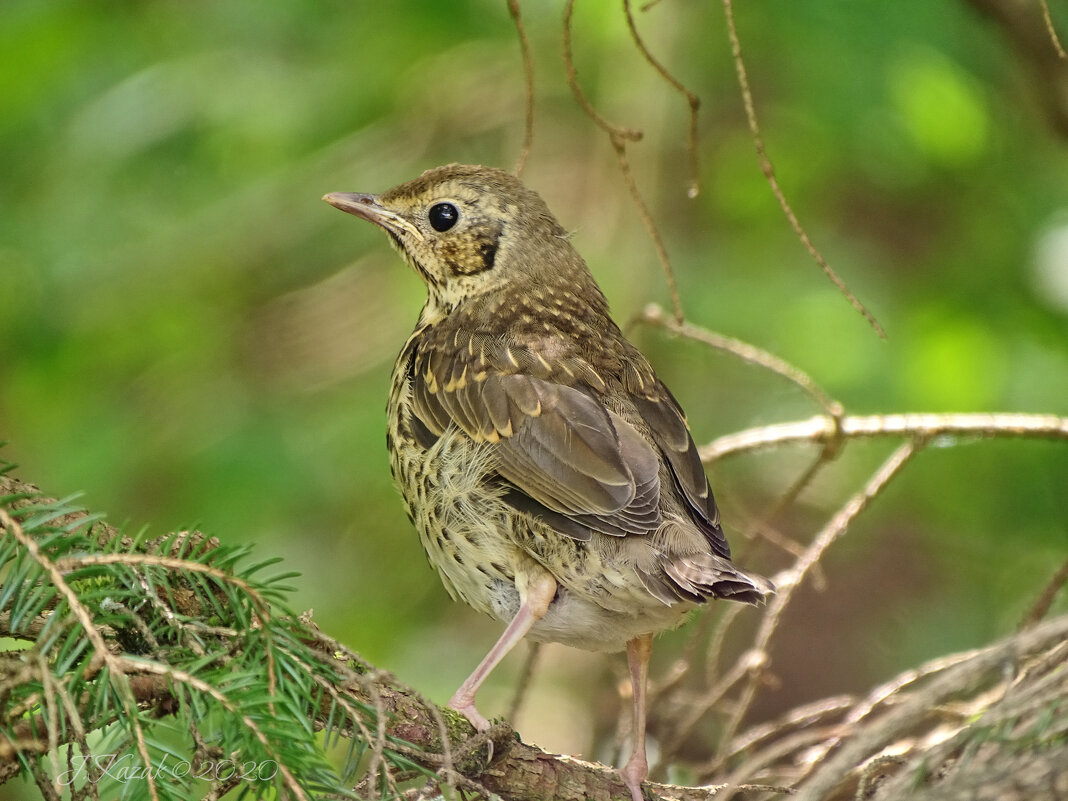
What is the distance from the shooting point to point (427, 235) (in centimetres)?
361

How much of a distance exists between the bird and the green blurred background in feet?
3.63

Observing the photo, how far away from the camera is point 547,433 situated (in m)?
2.90

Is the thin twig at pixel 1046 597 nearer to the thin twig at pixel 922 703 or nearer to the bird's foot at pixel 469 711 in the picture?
the bird's foot at pixel 469 711

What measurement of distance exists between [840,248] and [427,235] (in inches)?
84.9

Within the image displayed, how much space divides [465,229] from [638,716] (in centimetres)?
150

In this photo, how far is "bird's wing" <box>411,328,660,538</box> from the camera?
2.76 metres

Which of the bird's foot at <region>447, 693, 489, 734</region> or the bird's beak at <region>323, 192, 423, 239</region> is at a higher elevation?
the bird's beak at <region>323, 192, 423, 239</region>

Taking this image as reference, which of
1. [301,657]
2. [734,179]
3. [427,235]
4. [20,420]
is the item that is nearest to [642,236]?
[734,179]

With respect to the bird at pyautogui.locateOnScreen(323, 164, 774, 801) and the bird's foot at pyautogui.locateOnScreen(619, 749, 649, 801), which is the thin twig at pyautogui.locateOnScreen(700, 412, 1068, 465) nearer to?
the bird at pyautogui.locateOnScreen(323, 164, 774, 801)

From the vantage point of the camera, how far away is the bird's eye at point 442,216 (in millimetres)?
3584

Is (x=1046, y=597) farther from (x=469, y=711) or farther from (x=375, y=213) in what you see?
(x=375, y=213)

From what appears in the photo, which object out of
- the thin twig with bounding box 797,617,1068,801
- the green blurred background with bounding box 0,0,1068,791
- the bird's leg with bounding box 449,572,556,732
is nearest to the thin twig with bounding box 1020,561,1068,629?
the bird's leg with bounding box 449,572,556,732

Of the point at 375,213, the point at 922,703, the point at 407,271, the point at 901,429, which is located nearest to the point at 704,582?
the point at 901,429

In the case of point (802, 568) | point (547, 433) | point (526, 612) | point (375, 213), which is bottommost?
point (526, 612)
